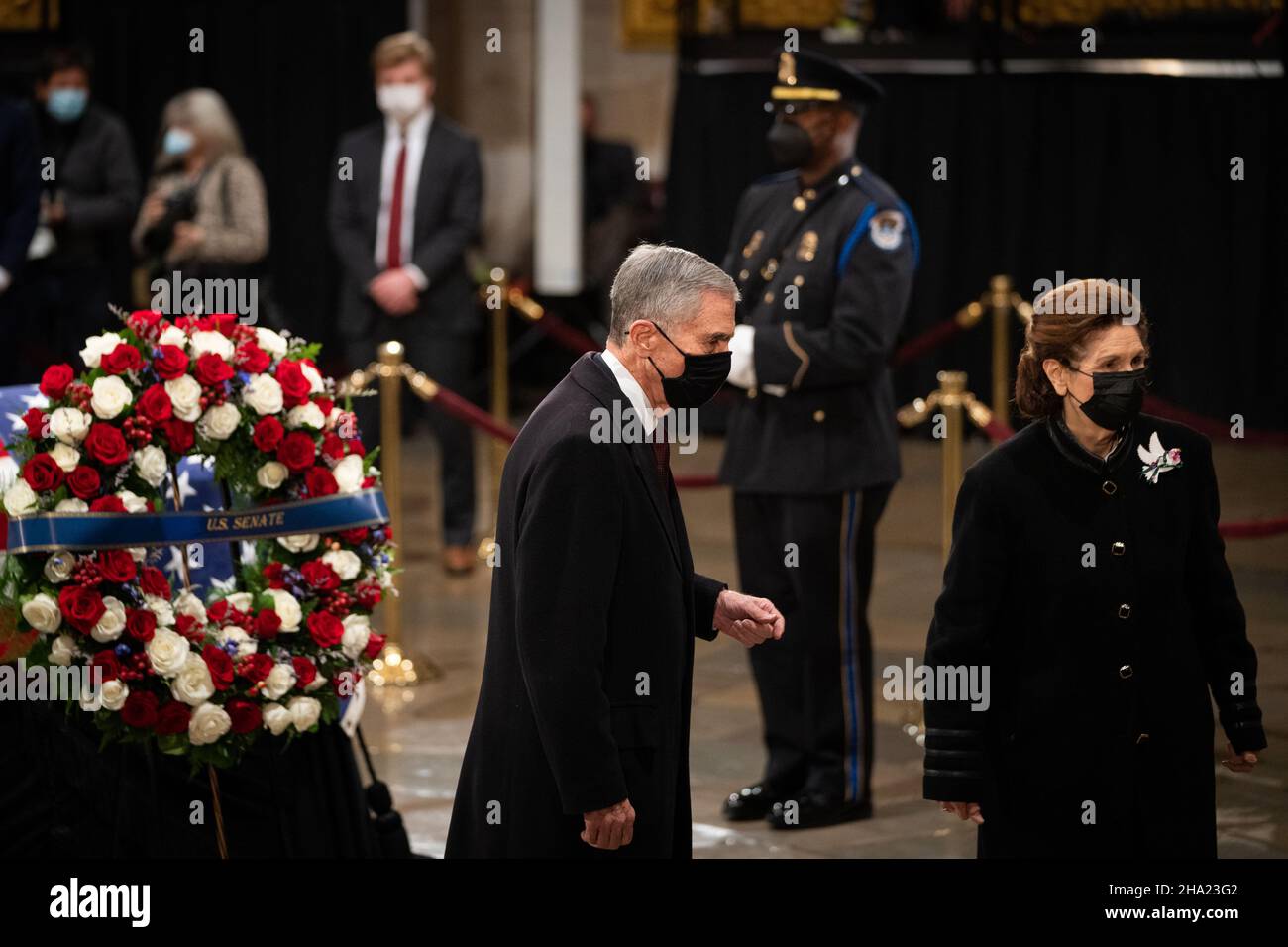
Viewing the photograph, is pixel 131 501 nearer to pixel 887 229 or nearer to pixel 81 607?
pixel 81 607

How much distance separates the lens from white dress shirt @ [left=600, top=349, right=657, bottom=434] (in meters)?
3.38

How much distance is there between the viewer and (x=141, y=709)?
406 cm

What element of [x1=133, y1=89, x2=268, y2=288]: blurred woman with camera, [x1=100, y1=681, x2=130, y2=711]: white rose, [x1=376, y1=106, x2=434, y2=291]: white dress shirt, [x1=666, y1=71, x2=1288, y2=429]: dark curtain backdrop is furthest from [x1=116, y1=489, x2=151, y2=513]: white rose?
[x1=666, y1=71, x2=1288, y2=429]: dark curtain backdrop

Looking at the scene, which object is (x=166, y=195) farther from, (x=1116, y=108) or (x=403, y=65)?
(x=1116, y=108)

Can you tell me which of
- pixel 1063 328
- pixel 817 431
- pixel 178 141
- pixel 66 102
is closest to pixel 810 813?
pixel 817 431

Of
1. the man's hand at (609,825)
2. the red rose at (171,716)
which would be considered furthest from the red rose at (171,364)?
the man's hand at (609,825)

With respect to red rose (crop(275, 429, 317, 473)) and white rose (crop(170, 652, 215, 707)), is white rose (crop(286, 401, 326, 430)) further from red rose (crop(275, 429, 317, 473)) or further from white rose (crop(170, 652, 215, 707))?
white rose (crop(170, 652, 215, 707))

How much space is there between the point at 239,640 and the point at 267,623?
69 mm

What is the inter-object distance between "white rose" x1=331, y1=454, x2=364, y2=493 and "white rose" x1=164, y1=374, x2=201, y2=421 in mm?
340

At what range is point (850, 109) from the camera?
5.30 meters

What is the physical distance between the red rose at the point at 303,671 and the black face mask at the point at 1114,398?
174cm

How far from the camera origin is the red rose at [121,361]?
4.16 m

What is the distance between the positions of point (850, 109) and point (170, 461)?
83.6 inches
